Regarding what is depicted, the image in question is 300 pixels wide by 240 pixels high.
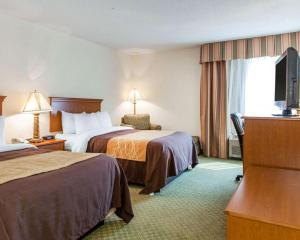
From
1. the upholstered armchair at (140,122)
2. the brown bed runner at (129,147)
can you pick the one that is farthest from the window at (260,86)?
the brown bed runner at (129,147)

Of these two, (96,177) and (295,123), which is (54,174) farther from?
(295,123)

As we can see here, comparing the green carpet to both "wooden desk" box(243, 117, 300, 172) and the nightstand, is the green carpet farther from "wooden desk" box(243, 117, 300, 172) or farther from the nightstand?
the nightstand

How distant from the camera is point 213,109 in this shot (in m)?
5.01

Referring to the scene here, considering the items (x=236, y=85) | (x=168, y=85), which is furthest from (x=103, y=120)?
(x=236, y=85)

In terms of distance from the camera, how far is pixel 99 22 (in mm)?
3621

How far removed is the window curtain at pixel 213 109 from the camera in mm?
4922

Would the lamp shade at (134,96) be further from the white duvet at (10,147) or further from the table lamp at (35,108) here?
the white duvet at (10,147)

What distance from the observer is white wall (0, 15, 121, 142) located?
3326 mm

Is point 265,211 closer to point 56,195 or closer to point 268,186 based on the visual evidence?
point 268,186

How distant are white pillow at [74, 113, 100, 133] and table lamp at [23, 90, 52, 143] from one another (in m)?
0.60

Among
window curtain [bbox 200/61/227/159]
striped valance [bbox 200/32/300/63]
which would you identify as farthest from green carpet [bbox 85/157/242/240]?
striped valance [bbox 200/32/300/63]

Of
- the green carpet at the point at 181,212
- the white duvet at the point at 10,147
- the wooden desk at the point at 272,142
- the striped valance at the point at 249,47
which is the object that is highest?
the striped valance at the point at 249,47

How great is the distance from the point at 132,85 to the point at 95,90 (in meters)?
1.32

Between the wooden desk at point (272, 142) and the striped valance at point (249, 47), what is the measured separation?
3091mm
